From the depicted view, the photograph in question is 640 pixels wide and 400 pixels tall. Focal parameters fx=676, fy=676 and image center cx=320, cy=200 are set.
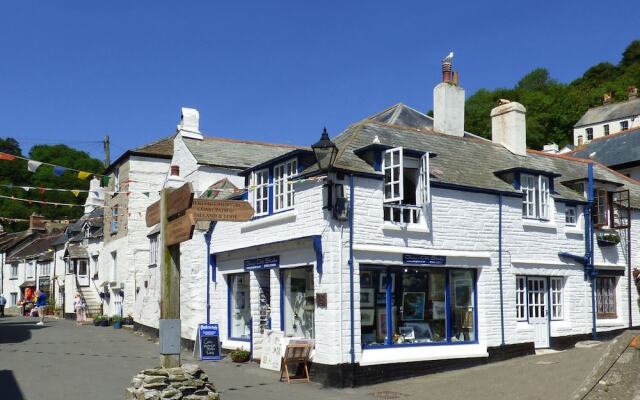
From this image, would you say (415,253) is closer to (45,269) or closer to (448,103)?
(448,103)

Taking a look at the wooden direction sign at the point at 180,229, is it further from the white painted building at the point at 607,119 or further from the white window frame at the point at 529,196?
the white painted building at the point at 607,119

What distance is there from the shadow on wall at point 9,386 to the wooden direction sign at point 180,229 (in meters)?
4.43

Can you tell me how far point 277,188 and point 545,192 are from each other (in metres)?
7.52

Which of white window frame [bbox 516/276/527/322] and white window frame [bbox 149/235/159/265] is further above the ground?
white window frame [bbox 149/235/159/265]

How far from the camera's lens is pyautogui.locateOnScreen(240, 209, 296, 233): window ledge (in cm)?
1522

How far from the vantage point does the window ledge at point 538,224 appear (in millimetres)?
17734

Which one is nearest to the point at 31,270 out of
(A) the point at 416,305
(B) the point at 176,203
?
(A) the point at 416,305

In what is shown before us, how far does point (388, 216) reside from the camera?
15117 mm

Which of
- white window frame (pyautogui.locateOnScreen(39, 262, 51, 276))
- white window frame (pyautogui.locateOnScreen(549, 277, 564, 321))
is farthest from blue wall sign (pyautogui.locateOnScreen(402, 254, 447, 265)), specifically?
white window frame (pyautogui.locateOnScreen(39, 262, 51, 276))

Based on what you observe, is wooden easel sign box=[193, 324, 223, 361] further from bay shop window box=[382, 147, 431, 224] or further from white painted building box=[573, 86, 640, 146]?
white painted building box=[573, 86, 640, 146]

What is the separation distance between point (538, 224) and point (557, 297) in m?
2.24

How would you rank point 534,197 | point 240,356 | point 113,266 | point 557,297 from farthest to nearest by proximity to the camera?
point 113,266 → point 557,297 → point 534,197 → point 240,356

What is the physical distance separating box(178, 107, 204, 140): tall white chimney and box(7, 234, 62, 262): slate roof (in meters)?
32.3

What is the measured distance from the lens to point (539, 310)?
1800 cm
